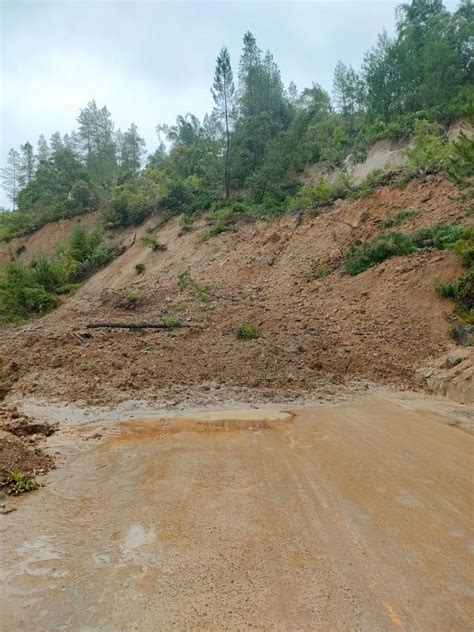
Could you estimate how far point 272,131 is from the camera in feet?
113

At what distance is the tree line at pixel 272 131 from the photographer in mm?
29109

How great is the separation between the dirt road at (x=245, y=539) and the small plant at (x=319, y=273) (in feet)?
37.0

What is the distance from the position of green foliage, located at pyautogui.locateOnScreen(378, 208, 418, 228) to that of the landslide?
0.85 ft

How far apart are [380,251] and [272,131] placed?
2175cm

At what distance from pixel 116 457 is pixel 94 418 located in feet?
7.83

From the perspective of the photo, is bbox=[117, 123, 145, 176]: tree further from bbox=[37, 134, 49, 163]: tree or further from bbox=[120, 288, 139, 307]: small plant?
bbox=[120, 288, 139, 307]: small plant

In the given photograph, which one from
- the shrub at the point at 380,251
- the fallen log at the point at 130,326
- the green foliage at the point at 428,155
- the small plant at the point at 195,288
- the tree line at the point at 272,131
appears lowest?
the fallen log at the point at 130,326

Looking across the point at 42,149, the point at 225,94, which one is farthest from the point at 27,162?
the point at 225,94

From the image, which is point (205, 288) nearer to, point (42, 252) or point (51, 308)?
point (51, 308)

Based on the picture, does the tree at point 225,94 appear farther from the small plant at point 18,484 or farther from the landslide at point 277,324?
the small plant at point 18,484

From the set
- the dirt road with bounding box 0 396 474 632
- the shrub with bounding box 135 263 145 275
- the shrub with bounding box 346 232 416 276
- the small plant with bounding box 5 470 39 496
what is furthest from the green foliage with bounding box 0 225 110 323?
the dirt road with bounding box 0 396 474 632

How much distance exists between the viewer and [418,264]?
47.6 ft

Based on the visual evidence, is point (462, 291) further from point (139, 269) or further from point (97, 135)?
point (97, 135)

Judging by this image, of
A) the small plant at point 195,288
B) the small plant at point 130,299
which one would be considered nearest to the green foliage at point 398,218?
the small plant at point 195,288
